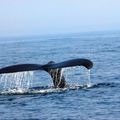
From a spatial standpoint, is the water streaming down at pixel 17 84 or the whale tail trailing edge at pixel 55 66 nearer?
the whale tail trailing edge at pixel 55 66

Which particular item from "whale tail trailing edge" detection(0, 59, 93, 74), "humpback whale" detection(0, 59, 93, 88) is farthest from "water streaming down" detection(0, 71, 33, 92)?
"whale tail trailing edge" detection(0, 59, 93, 74)

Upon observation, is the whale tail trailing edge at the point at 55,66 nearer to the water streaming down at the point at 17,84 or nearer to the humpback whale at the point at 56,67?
the humpback whale at the point at 56,67

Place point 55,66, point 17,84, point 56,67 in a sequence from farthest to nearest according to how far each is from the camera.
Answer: point 17,84
point 55,66
point 56,67

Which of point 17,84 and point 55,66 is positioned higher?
point 55,66

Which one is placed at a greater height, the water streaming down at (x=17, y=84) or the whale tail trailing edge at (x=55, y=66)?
the whale tail trailing edge at (x=55, y=66)

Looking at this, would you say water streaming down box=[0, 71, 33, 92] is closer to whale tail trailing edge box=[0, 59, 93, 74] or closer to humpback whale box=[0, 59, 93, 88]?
humpback whale box=[0, 59, 93, 88]

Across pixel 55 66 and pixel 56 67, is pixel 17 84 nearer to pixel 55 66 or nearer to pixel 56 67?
pixel 55 66

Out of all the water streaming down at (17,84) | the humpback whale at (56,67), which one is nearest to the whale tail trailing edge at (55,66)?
the humpback whale at (56,67)

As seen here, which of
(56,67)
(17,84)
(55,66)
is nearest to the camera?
(56,67)

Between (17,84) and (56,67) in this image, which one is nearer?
(56,67)

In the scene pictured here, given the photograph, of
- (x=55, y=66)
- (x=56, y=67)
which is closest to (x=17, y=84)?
(x=55, y=66)

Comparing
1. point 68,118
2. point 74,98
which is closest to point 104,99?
point 74,98

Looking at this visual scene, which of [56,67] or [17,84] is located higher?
[56,67]

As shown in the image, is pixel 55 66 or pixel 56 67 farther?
pixel 55 66
